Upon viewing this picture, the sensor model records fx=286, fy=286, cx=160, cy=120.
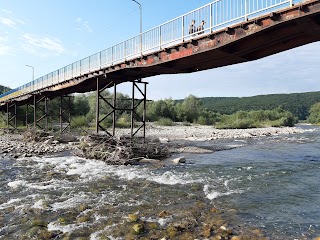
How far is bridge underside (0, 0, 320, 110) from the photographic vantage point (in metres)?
10.1

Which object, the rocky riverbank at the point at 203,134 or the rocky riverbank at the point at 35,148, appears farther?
the rocky riverbank at the point at 203,134

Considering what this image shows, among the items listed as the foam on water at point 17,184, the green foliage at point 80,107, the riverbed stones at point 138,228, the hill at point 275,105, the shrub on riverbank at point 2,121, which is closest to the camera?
the riverbed stones at point 138,228

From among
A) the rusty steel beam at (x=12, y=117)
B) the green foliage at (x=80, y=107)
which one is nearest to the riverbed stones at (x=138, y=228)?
the rusty steel beam at (x=12, y=117)

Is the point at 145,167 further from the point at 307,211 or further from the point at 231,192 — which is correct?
the point at 307,211

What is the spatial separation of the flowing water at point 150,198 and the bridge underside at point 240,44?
6007 mm

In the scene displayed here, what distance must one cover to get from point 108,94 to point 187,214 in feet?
248

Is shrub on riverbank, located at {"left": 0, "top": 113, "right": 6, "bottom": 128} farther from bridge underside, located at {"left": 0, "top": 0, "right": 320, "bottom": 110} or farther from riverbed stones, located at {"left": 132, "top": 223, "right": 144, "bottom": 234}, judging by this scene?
riverbed stones, located at {"left": 132, "top": 223, "right": 144, "bottom": 234}

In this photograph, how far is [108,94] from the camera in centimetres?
8181

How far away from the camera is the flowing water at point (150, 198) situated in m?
7.53

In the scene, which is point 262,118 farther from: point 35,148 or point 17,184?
point 17,184

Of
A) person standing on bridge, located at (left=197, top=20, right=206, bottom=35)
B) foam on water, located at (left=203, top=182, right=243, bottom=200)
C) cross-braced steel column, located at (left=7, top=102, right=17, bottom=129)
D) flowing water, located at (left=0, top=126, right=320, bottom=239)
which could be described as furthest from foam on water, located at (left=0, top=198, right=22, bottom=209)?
cross-braced steel column, located at (left=7, top=102, right=17, bottom=129)

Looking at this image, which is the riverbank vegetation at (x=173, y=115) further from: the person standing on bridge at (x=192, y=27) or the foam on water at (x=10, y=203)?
the foam on water at (x=10, y=203)

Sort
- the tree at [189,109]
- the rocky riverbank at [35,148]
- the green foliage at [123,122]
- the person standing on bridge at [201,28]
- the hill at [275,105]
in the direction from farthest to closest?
the hill at [275,105] → the tree at [189,109] → the green foliage at [123,122] → the rocky riverbank at [35,148] → the person standing on bridge at [201,28]

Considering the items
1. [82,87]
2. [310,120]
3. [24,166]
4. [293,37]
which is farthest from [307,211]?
[310,120]
